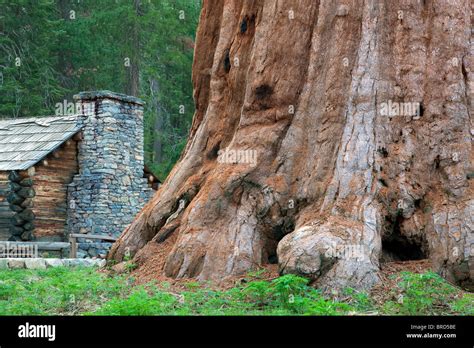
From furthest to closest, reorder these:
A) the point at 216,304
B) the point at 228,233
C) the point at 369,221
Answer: the point at 228,233 < the point at 369,221 < the point at 216,304

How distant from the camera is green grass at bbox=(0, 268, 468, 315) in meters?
7.78

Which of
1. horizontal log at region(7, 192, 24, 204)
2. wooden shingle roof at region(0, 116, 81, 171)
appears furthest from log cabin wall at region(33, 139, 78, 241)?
horizontal log at region(7, 192, 24, 204)

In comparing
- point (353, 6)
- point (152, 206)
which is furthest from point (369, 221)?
point (152, 206)

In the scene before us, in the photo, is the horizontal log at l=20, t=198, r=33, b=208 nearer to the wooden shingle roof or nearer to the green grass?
the wooden shingle roof

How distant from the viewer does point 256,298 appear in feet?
27.3

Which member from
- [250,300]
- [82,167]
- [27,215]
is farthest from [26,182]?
[250,300]

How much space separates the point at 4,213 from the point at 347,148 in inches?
568

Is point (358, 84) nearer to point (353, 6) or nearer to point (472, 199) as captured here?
point (353, 6)

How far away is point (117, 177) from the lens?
917 inches

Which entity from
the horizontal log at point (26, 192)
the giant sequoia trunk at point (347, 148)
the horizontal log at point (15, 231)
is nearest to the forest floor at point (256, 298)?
the giant sequoia trunk at point (347, 148)

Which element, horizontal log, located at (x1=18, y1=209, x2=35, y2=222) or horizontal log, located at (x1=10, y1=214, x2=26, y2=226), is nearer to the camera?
horizontal log, located at (x1=10, y1=214, x2=26, y2=226)

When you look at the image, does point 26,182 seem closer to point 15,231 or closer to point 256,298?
point 15,231

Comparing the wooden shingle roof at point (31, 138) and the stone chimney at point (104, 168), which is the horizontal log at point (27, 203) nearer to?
the wooden shingle roof at point (31, 138)
